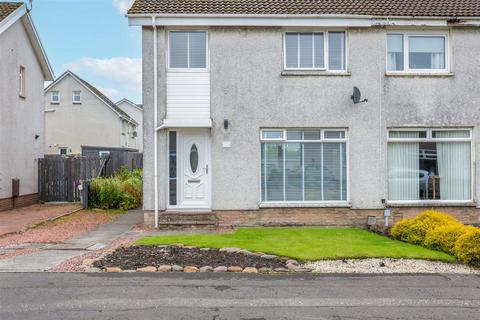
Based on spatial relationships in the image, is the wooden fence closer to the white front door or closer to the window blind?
the white front door

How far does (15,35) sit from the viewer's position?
61.3 ft

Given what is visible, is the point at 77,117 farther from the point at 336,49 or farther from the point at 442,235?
the point at 442,235

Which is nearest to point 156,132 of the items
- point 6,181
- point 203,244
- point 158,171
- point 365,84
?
point 158,171

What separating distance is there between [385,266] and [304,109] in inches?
230

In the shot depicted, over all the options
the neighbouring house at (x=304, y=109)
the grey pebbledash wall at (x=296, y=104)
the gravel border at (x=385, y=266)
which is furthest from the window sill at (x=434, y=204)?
the gravel border at (x=385, y=266)

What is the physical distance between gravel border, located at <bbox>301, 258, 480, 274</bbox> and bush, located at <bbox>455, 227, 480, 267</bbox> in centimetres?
18

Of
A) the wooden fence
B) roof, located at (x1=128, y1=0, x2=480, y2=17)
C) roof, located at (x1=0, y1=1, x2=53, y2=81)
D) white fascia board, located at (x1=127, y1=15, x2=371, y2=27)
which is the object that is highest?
roof, located at (x1=0, y1=1, x2=53, y2=81)

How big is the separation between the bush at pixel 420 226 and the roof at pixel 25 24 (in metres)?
14.4

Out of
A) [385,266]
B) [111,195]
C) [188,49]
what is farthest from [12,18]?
[385,266]

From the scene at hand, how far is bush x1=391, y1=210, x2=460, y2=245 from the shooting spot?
36.0ft

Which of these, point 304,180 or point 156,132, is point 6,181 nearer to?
point 156,132

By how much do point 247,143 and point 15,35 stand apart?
1087 centimetres

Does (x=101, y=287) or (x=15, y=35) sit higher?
(x=15, y=35)

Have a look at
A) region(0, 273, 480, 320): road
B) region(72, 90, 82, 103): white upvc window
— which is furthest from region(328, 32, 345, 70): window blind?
region(72, 90, 82, 103): white upvc window
